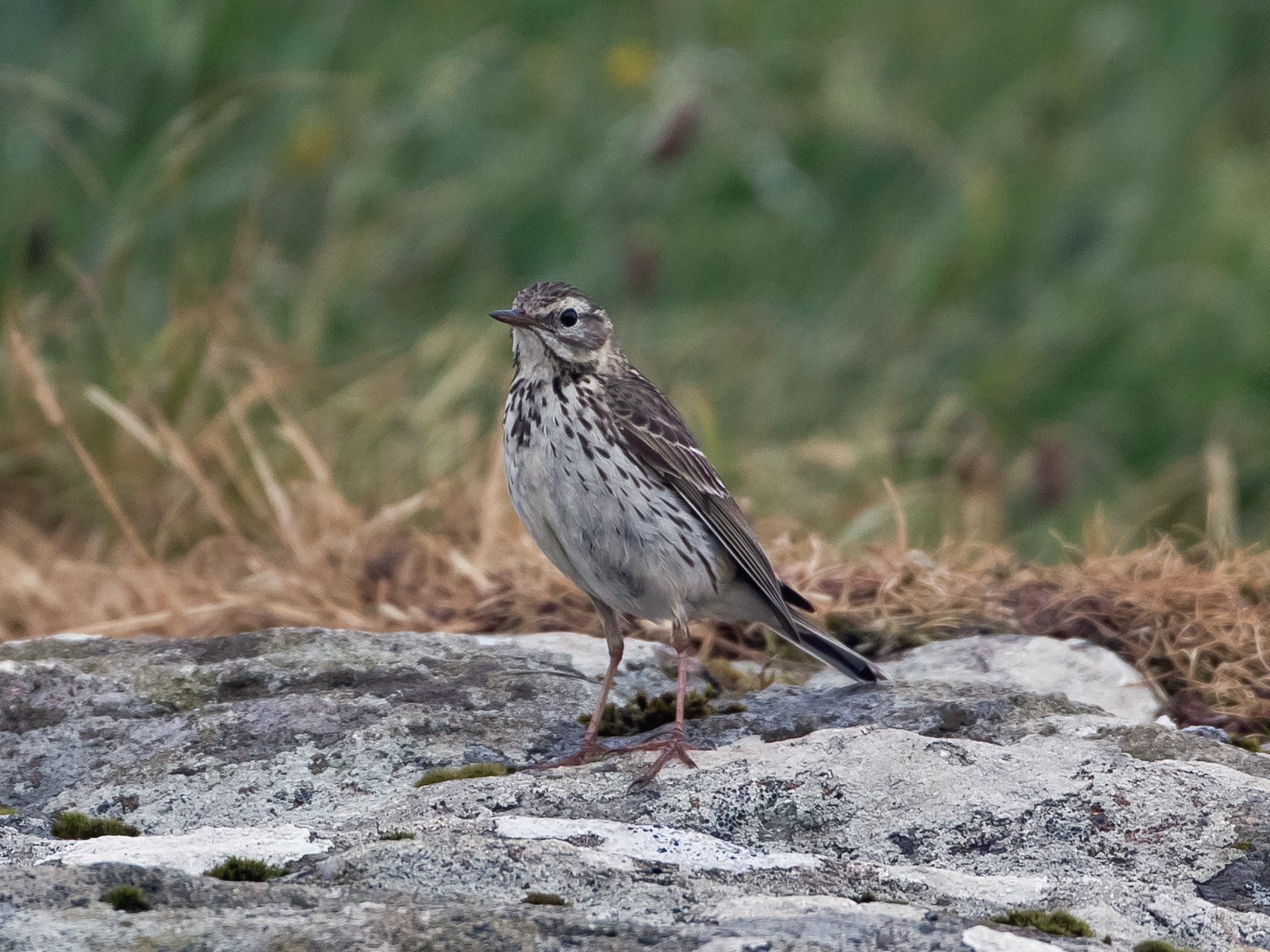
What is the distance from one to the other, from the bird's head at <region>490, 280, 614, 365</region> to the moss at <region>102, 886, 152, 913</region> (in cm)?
216

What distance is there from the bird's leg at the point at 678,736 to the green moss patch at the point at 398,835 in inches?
23.2

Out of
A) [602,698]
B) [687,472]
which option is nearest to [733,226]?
[687,472]

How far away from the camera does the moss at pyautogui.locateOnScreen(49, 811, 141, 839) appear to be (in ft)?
9.89

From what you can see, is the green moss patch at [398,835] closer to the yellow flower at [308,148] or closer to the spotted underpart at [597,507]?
the spotted underpart at [597,507]

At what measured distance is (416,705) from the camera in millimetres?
3830

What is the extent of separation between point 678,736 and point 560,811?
1.86 ft

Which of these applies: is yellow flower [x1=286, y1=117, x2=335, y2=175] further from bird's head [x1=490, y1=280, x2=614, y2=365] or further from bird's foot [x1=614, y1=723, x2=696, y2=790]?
bird's foot [x1=614, y1=723, x2=696, y2=790]

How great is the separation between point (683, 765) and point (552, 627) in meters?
1.67

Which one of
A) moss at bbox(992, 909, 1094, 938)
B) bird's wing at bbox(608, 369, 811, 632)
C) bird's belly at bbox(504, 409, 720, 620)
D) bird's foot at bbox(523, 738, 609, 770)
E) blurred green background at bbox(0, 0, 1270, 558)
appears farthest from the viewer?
blurred green background at bbox(0, 0, 1270, 558)

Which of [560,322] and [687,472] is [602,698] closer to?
[687,472]

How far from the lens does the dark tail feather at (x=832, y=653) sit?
4207mm

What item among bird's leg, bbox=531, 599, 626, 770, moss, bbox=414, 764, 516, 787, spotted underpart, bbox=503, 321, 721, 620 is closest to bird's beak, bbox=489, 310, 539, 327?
spotted underpart, bbox=503, 321, 721, 620

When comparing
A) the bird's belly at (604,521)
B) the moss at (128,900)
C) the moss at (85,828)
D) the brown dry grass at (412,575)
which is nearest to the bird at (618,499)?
the bird's belly at (604,521)

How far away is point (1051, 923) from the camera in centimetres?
257
